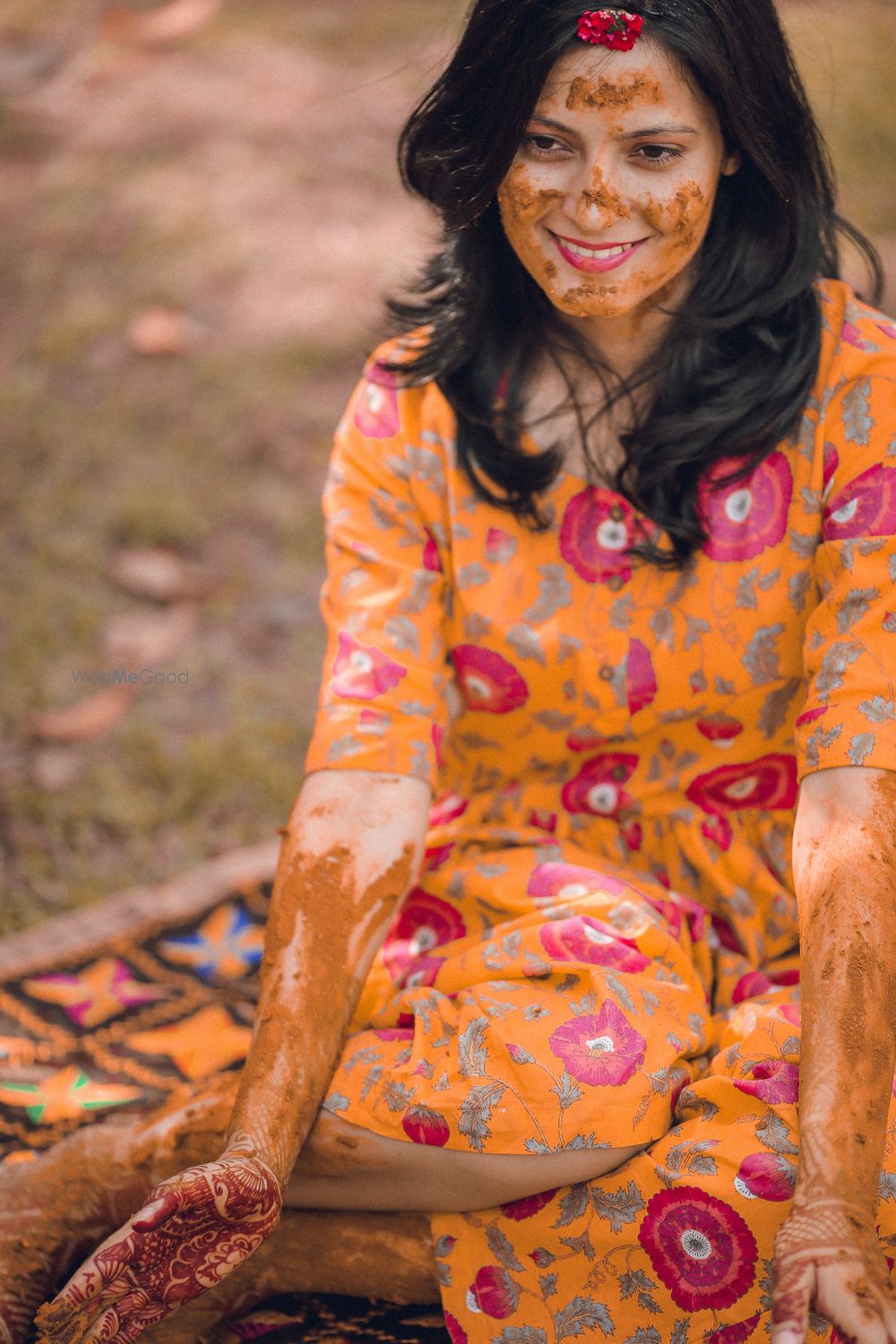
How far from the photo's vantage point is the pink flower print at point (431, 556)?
1.67 m

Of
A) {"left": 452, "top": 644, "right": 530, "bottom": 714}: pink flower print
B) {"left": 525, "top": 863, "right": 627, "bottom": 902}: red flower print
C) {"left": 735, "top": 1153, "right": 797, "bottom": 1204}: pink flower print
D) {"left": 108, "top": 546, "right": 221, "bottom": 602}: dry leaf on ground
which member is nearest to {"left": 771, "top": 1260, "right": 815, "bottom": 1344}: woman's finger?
{"left": 735, "top": 1153, "right": 797, "bottom": 1204}: pink flower print

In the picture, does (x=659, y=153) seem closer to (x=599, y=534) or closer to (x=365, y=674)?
(x=599, y=534)

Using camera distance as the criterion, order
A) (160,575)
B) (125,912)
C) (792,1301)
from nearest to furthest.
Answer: (792,1301), (125,912), (160,575)

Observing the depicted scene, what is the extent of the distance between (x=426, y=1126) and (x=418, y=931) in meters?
0.35

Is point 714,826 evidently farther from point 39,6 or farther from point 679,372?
point 39,6

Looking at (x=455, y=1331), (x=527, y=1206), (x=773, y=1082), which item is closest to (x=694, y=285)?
(x=773, y=1082)

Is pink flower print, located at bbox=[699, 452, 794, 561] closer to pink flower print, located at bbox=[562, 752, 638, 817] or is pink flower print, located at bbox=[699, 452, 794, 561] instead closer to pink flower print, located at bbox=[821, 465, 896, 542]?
pink flower print, located at bbox=[821, 465, 896, 542]

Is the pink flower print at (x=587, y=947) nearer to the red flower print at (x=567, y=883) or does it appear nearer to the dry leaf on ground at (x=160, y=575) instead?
the red flower print at (x=567, y=883)

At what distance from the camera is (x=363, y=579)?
65.3 inches

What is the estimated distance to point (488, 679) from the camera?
1655 mm

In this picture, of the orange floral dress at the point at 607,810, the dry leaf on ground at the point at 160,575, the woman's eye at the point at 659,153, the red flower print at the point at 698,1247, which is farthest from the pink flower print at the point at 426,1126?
the dry leaf on ground at the point at 160,575

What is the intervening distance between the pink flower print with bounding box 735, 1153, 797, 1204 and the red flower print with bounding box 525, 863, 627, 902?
358mm

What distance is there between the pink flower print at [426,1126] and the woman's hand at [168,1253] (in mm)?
158

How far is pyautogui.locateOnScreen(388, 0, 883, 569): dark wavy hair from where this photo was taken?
1.39m
